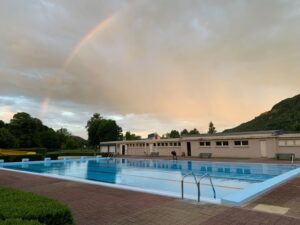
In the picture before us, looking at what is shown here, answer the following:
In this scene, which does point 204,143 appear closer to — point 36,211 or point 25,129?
point 36,211

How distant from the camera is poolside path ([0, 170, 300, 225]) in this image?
5.31m

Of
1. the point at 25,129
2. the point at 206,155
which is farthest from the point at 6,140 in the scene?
the point at 206,155

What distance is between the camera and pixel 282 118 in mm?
53125

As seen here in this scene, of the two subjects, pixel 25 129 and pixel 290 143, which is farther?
pixel 25 129

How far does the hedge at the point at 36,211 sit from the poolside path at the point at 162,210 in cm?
121

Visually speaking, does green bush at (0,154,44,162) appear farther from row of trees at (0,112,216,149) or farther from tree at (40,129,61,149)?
row of trees at (0,112,216,149)

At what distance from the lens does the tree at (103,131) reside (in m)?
53.3

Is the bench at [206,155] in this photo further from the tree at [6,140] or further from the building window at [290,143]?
the tree at [6,140]

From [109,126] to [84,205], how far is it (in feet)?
155

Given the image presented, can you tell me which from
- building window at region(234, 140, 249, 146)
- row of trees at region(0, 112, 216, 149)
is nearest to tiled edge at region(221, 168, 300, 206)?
building window at region(234, 140, 249, 146)

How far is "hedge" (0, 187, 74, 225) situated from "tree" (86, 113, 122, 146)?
1925 inches

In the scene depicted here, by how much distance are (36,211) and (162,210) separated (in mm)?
3206

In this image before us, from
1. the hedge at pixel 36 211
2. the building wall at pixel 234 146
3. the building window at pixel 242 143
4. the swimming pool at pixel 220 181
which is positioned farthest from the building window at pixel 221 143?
the hedge at pixel 36 211

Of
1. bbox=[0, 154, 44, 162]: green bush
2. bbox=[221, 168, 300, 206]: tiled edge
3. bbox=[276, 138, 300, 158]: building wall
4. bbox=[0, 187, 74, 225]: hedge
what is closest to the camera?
bbox=[0, 187, 74, 225]: hedge
